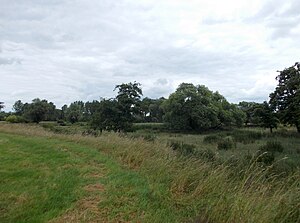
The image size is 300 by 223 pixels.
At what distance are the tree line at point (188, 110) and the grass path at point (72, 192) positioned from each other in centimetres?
2209

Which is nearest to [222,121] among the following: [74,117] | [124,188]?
[74,117]

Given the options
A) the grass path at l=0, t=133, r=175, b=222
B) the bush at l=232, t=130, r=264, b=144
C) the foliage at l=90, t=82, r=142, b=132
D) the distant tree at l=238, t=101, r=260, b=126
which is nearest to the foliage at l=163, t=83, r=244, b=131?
the distant tree at l=238, t=101, r=260, b=126

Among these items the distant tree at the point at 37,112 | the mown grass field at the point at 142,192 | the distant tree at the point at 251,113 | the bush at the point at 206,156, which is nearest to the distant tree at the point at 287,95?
the distant tree at the point at 251,113

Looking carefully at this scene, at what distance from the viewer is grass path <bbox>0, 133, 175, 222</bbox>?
5.09 m

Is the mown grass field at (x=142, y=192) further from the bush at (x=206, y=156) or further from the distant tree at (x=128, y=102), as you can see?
the distant tree at (x=128, y=102)

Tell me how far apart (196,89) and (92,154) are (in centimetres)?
5418

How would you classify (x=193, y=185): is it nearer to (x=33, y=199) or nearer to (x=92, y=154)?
(x=33, y=199)

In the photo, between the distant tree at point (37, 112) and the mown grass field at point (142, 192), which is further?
the distant tree at point (37, 112)

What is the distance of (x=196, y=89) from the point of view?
2501 inches

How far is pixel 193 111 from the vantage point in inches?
2253

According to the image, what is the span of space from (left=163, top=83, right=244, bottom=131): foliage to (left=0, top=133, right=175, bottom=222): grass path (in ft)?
157

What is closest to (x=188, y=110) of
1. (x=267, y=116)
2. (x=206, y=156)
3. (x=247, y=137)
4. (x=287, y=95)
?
(x=267, y=116)

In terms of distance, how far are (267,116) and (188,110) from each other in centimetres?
2071

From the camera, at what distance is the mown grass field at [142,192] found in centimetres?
466
